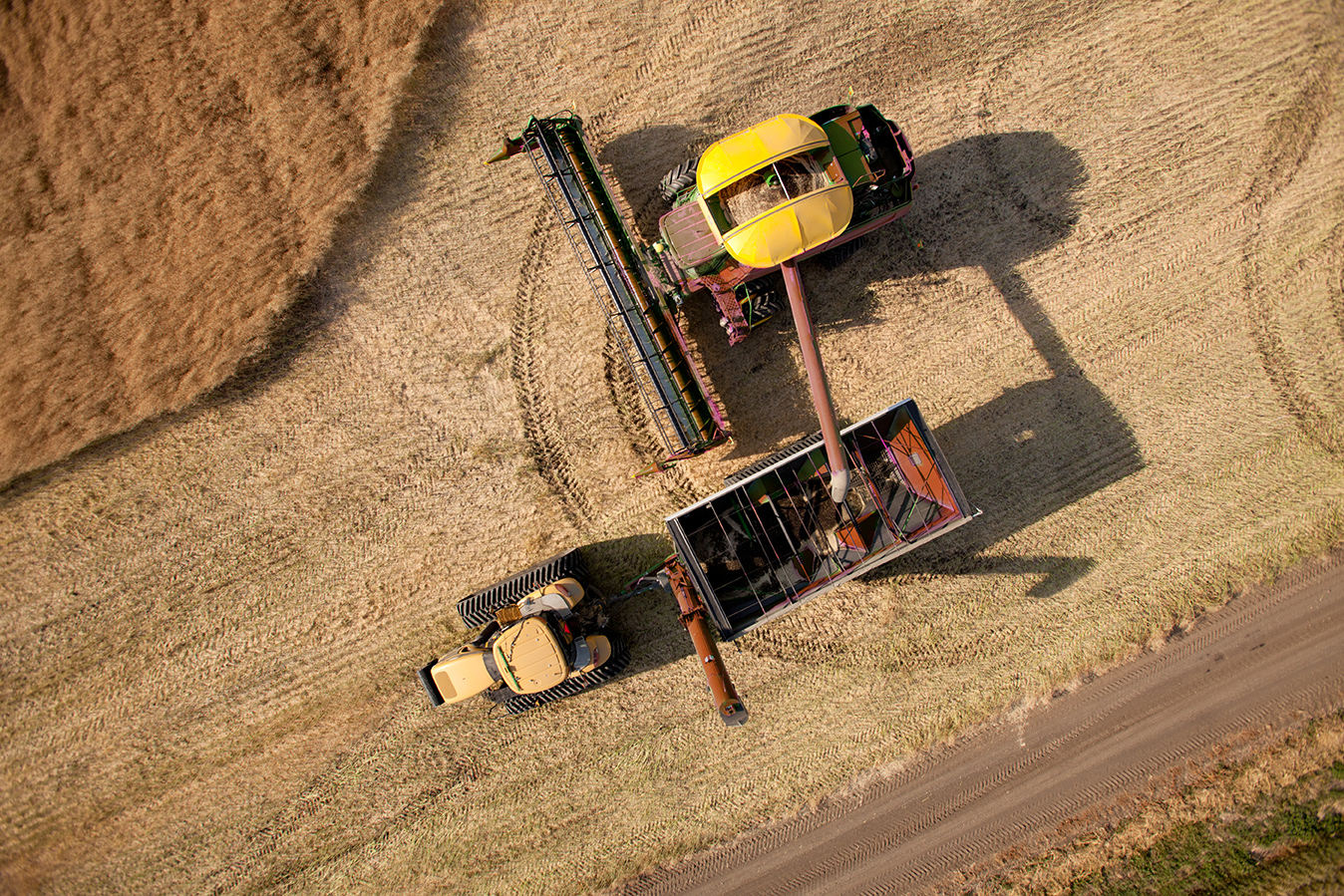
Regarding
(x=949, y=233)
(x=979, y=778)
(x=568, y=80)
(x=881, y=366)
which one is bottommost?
(x=979, y=778)

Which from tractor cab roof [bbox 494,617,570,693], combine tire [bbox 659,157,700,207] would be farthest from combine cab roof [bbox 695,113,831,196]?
tractor cab roof [bbox 494,617,570,693]

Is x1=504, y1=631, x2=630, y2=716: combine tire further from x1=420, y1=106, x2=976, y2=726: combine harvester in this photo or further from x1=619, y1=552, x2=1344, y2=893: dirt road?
x1=619, y1=552, x2=1344, y2=893: dirt road

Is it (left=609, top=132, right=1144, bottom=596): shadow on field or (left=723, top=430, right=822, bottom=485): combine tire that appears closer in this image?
(left=723, top=430, right=822, bottom=485): combine tire

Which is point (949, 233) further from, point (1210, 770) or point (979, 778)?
point (1210, 770)

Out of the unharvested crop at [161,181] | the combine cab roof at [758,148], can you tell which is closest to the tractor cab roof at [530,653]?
the unharvested crop at [161,181]

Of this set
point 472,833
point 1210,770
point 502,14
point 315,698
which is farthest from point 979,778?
point 502,14

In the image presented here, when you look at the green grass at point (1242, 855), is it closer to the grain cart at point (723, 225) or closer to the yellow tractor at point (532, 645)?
the grain cart at point (723, 225)
